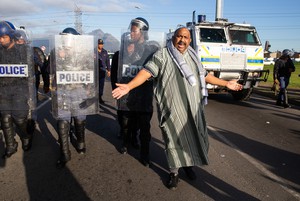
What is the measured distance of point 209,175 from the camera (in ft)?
12.5

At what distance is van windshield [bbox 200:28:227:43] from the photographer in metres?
9.13

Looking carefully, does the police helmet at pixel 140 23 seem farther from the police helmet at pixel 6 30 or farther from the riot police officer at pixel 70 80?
the police helmet at pixel 6 30

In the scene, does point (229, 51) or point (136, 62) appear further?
point (229, 51)

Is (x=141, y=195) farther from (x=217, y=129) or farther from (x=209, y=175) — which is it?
(x=217, y=129)

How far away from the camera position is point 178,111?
335 cm

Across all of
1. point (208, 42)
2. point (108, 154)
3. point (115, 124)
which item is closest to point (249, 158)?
point (108, 154)

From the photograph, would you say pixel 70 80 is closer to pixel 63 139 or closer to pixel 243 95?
pixel 63 139

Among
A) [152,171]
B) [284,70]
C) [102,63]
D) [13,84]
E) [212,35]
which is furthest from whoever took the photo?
[212,35]

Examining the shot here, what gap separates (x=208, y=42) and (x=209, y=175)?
600 cm

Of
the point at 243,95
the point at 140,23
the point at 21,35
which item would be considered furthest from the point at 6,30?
the point at 243,95

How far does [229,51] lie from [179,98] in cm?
620

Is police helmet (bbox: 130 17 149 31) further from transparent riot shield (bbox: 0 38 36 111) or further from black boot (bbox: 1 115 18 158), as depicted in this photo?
black boot (bbox: 1 115 18 158)

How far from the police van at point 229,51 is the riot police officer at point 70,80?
5276 millimetres

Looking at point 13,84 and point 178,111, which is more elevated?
point 13,84
